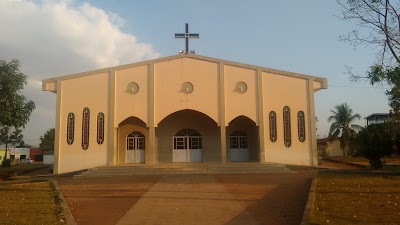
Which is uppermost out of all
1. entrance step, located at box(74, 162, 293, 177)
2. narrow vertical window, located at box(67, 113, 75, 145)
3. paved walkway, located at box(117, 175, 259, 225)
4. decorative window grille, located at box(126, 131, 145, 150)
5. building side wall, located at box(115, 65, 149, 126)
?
building side wall, located at box(115, 65, 149, 126)

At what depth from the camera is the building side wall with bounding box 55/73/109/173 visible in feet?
71.7

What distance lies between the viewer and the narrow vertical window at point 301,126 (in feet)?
73.9

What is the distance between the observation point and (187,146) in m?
24.7

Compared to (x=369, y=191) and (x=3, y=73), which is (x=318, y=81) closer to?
(x=369, y=191)

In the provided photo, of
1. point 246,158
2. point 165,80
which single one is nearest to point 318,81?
point 246,158

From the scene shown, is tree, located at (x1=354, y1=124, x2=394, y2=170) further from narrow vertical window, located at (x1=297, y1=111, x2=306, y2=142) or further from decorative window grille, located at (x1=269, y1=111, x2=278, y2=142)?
decorative window grille, located at (x1=269, y1=111, x2=278, y2=142)

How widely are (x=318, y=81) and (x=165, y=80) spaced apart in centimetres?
869

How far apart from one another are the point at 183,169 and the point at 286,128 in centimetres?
657

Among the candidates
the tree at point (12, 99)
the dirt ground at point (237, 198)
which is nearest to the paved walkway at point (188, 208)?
the dirt ground at point (237, 198)

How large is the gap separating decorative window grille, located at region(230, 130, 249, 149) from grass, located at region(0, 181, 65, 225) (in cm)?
1429

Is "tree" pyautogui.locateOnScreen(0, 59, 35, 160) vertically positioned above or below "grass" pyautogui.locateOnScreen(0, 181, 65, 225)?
above

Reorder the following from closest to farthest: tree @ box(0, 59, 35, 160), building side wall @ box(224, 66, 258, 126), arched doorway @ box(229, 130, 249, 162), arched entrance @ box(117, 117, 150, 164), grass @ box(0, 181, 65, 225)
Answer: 1. grass @ box(0, 181, 65, 225)
2. tree @ box(0, 59, 35, 160)
3. building side wall @ box(224, 66, 258, 126)
4. arched entrance @ box(117, 117, 150, 164)
5. arched doorway @ box(229, 130, 249, 162)

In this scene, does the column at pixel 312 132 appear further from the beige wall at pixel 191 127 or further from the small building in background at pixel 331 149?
the small building in background at pixel 331 149

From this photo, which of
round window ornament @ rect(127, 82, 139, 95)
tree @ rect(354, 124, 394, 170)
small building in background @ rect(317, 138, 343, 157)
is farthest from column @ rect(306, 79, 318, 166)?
small building in background @ rect(317, 138, 343, 157)
